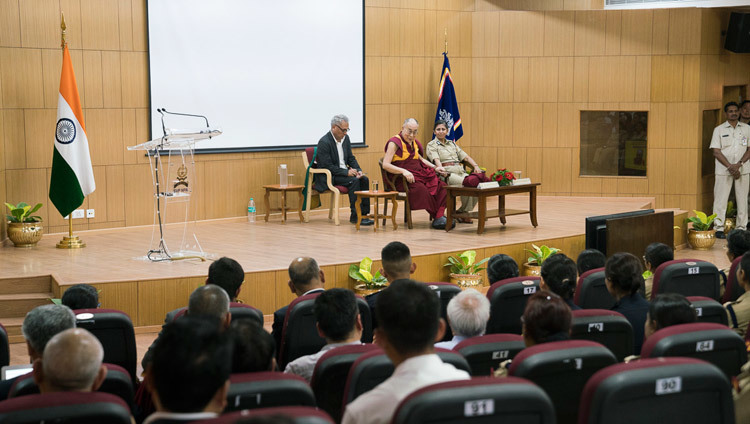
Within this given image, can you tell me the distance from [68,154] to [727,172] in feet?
25.4

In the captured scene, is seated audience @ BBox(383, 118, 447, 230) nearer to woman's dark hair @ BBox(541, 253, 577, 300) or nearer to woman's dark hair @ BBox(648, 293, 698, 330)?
woman's dark hair @ BBox(541, 253, 577, 300)

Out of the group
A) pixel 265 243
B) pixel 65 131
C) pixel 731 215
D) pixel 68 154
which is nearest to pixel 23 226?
pixel 68 154

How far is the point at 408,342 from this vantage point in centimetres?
216

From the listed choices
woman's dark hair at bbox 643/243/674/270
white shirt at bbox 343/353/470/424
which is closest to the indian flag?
woman's dark hair at bbox 643/243/674/270

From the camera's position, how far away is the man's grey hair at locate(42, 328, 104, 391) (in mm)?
2232

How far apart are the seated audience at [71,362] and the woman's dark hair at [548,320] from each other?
54.9 inches

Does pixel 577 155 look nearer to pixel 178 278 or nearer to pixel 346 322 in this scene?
pixel 178 278

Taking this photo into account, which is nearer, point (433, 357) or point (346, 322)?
point (433, 357)

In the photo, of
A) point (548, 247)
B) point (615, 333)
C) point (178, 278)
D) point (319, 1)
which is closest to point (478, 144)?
point (319, 1)

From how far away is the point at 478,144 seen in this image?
38.3ft

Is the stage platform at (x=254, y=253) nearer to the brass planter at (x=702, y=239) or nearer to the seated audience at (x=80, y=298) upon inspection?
the brass planter at (x=702, y=239)

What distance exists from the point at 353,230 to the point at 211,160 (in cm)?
194

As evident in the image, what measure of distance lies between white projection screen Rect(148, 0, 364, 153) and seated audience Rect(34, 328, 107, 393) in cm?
705

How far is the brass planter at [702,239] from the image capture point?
977 centimetres
